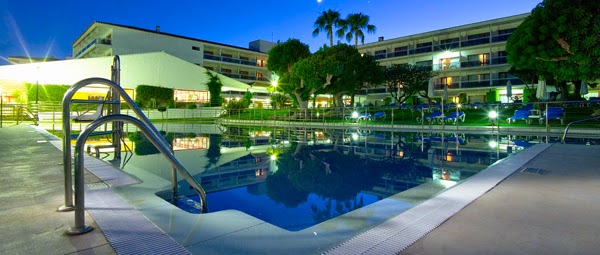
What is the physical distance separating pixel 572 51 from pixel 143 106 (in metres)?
31.5

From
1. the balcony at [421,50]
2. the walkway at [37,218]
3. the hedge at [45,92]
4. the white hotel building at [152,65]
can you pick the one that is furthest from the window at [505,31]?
the hedge at [45,92]

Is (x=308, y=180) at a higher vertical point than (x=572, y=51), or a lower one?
lower

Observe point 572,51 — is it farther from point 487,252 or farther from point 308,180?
point 487,252

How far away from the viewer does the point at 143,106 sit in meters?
30.8

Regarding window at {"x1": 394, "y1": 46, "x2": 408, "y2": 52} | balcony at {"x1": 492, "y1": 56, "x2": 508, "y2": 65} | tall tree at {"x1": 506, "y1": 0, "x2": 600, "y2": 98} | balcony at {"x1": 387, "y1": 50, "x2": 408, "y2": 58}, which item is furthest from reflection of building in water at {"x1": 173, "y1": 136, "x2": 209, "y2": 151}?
window at {"x1": 394, "y1": 46, "x2": 408, "y2": 52}

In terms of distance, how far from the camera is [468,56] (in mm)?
38219

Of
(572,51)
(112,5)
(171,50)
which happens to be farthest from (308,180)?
(112,5)

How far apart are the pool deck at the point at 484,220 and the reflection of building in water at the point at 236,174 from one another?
1420 mm

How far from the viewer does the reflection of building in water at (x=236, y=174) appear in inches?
174

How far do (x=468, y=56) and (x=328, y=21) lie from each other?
16.9m

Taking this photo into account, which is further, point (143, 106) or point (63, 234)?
point (143, 106)

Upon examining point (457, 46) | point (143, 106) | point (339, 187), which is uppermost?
point (457, 46)

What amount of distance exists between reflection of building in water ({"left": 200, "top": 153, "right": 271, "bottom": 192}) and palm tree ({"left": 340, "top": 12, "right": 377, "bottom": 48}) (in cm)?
3447

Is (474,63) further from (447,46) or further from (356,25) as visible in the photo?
(356,25)
